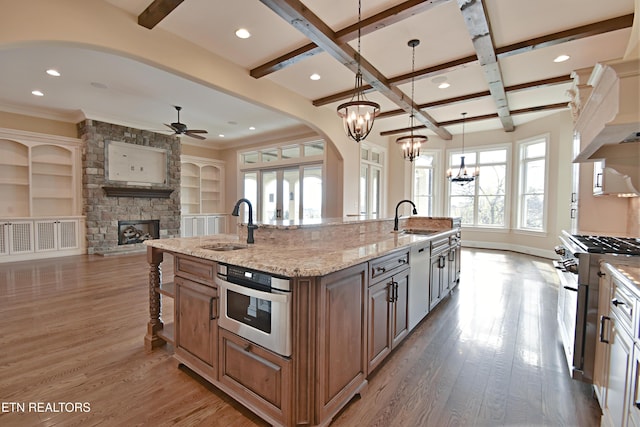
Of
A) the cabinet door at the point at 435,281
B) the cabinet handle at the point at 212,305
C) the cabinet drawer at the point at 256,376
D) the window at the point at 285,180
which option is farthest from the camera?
the window at the point at 285,180

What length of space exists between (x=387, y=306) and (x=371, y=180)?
6.11m

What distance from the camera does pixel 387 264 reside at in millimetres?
2123

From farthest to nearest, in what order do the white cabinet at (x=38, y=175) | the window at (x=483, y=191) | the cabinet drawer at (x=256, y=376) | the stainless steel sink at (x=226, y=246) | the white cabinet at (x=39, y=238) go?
the window at (x=483, y=191) < the white cabinet at (x=38, y=175) < the white cabinet at (x=39, y=238) < the stainless steel sink at (x=226, y=246) < the cabinet drawer at (x=256, y=376)

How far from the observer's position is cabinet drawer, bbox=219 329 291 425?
150cm

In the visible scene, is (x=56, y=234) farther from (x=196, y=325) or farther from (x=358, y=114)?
(x=358, y=114)

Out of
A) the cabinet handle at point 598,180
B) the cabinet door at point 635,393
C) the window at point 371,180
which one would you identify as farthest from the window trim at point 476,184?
the cabinet door at point 635,393

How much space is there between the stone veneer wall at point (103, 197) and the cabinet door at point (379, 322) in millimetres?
7117

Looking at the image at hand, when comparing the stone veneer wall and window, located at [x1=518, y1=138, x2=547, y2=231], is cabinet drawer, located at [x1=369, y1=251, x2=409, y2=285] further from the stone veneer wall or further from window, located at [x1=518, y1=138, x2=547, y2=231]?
the stone veneer wall

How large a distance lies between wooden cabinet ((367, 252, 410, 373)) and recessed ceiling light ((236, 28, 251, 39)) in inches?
121

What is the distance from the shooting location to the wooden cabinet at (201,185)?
886 centimetres

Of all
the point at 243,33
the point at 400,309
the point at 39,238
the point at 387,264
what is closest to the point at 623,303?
the point at 387,264

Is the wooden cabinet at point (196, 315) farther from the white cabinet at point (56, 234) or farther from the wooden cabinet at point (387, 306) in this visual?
the white cabinet at point (56, 234)

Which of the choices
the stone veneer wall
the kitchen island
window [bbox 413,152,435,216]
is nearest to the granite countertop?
the kitchen island

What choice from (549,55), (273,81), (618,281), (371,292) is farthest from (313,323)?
A: (549,55)
